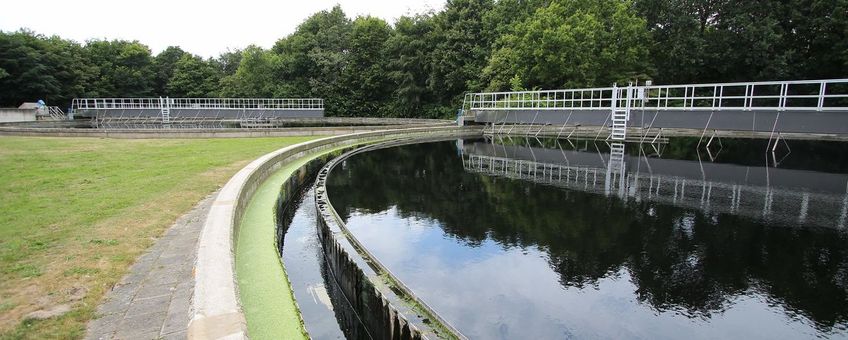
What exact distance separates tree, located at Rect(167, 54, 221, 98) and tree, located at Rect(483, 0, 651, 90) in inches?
1604

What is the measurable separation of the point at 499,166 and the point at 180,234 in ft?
39.5

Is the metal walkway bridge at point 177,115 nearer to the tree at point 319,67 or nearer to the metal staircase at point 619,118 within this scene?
the tree at point 319,67

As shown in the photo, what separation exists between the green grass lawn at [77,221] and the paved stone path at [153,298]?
0.13 m

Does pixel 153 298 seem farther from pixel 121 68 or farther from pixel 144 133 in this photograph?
pixel 121 68

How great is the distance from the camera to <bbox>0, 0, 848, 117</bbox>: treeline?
3191 centimetres

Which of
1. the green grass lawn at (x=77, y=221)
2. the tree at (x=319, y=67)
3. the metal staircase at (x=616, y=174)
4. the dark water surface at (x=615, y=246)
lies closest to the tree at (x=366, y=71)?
the tree at (x=319, y=67)

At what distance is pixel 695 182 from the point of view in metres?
12.8

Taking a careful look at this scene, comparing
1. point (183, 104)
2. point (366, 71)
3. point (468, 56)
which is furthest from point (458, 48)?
point (183, 104)

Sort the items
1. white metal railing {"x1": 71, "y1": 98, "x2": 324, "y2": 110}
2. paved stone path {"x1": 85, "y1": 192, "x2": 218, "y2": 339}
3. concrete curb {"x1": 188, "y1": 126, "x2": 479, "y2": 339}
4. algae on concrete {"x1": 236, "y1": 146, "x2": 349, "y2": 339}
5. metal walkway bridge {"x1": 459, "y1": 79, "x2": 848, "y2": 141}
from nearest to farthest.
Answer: concrete curb {"x1": 188, "y1": 126, "x2": 479, "y2": 339}, paved stone path {"x1": 85, "y1": 192, "x2": 218, "y2": 339}, algae on concrete {"x1": 236, "y1": 146, "x2": 349, "y2": 339}, metal walkway bridge {"x1": 459, "y1": 79, "x2": 848, "y2": 141}, white metal railing {"x1": 71, "y1": 98, "x2": 324, "y2": 110}

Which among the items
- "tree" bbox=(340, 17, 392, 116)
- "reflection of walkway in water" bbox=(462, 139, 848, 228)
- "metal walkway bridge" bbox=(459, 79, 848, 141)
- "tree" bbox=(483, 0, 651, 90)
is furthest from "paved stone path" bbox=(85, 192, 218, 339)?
"tree" bbox=(340, 17, 392, 116)

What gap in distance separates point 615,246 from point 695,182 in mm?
7193

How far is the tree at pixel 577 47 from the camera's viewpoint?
1258 inches

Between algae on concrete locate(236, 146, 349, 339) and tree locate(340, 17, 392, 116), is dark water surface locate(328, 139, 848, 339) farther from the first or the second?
tree locate(340, 17, 392, 116)

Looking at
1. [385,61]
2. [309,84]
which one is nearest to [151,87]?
[309,84]
